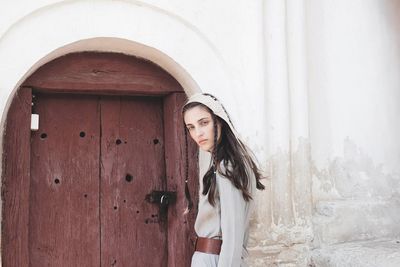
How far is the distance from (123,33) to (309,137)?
49.7 inches

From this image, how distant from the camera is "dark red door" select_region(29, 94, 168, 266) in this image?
362 centimetres

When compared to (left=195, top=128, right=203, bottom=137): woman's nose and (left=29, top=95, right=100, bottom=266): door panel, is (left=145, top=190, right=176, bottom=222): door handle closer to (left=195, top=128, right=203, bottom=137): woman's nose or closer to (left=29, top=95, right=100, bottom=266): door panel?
(left=29, top=95, right=100, bottom=266): door panel

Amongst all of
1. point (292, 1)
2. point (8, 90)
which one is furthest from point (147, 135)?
point (292, 1)

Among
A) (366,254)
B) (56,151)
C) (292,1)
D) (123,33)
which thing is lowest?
(366,254)

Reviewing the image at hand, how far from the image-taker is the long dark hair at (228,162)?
2869 mm

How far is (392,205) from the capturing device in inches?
163

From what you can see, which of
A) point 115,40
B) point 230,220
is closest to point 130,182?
point 115,40

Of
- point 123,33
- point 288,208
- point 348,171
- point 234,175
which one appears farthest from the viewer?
point 348,171

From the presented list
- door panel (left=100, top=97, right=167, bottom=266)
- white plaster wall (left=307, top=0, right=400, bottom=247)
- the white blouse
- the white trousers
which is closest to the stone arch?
door panel (left=100, top=97, right=167, bottom=266)

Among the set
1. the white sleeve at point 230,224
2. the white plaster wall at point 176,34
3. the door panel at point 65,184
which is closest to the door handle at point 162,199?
the door panel at point 65,184

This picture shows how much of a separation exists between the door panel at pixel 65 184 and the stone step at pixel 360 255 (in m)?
1.28

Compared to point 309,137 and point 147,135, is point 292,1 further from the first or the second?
point 147,135

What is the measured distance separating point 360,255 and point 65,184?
167 cm

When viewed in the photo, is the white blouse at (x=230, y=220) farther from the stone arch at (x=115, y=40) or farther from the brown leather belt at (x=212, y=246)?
the stone arch at (x=115, y=40)
